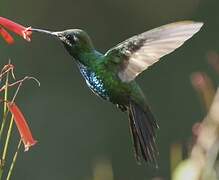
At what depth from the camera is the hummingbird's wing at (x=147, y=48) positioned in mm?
3066

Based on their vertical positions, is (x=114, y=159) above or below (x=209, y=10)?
below

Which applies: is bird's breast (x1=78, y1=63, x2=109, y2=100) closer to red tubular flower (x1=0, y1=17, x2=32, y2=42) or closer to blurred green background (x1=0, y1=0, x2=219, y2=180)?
red tubular flower (x1=0, y1=17, x2=32, y2=42)

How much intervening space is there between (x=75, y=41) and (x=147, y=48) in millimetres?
281

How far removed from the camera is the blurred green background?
27.1ft

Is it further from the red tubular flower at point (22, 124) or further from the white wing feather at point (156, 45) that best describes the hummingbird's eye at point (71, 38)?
the red tubular flower at point (22, 124)

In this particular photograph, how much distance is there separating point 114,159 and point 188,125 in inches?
29.2

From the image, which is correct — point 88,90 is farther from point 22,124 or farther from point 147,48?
point 22,124

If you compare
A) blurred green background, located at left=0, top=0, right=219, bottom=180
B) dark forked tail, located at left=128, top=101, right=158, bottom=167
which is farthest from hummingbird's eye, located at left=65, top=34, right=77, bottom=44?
blurred green background, located at left=0, top=0, right=219, bottom=180

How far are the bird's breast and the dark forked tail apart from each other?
13 centimetres

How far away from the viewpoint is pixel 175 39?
10.2ft

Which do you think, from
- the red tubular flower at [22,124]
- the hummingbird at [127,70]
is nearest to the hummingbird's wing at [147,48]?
the hummingbird at [127,70]

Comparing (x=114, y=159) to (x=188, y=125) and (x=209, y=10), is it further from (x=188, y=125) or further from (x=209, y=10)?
(x=209, y=10)

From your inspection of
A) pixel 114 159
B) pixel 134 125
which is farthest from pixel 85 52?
pixel 114 159

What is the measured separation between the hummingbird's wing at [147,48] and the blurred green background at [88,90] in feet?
14.5
